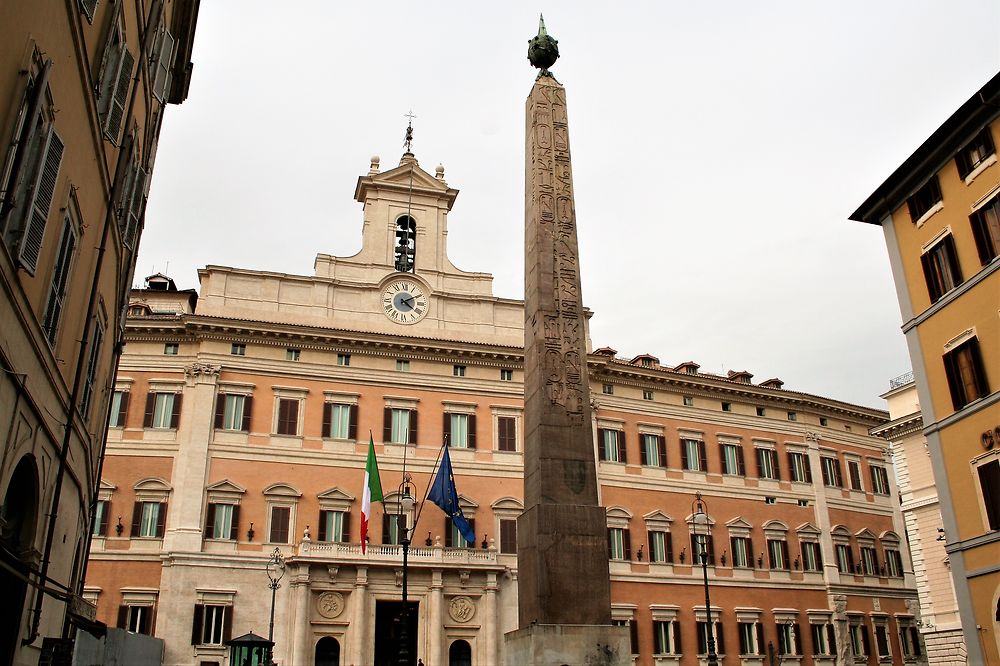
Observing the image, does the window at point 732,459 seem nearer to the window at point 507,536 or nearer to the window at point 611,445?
the window at point 611,445

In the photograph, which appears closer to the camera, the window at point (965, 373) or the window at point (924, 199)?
the window at point (965, 373)

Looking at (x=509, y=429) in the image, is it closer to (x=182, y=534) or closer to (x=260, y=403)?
→ (x=260, y=403)

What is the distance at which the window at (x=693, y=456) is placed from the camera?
35.5m

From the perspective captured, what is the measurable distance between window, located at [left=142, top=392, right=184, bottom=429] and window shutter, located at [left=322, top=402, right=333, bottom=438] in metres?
4.85

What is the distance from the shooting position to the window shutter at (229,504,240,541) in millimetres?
28844

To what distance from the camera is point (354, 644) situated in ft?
91.2

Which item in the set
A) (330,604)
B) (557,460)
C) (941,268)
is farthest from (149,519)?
(941,268)

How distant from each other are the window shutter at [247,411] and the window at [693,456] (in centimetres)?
1681

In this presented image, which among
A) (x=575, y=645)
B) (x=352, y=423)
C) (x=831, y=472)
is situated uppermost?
(x=352, y=423)

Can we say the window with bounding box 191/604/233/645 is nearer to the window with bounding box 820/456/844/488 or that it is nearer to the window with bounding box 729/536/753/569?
the window with bounding box 729/536/753/569

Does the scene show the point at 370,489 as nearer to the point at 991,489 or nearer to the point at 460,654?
the point at 460,654

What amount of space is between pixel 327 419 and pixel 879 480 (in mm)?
25209

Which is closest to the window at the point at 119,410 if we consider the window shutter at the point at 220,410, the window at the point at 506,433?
the window shutter at the point at 220,410

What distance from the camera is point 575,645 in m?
12.5
